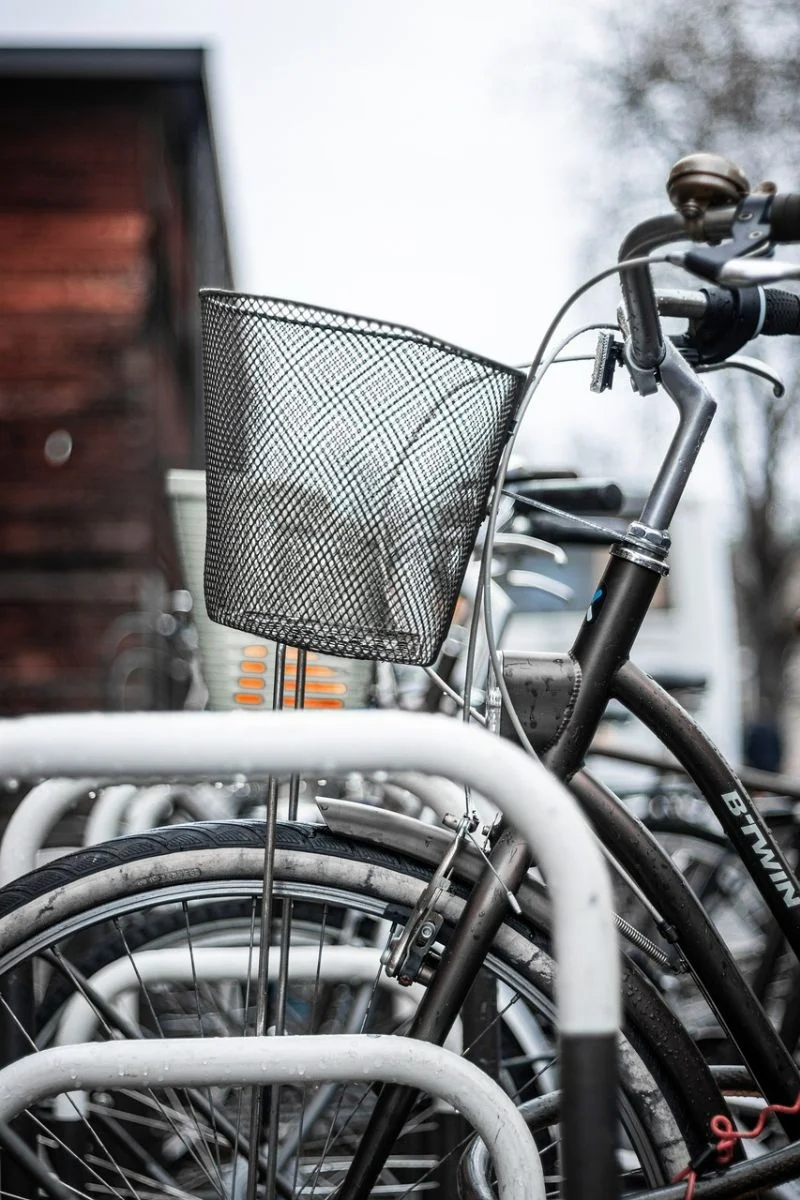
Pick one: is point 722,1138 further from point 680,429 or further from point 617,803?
point 680,429

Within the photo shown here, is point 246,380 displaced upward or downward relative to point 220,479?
upward

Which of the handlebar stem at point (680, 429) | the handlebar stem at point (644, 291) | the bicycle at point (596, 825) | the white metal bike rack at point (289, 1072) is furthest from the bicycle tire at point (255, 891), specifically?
the handlebar stem at point (644, 291)

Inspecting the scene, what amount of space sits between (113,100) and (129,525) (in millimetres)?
3571

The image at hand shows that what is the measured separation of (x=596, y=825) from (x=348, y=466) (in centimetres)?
60

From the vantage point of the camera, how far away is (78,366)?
9.13m

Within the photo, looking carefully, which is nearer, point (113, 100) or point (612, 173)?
point (113, 100)

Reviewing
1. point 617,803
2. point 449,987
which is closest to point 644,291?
point 617,803

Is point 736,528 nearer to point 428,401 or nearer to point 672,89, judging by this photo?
point 672,89

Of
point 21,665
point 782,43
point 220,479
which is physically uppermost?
point 782,43

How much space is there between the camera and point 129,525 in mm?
8945

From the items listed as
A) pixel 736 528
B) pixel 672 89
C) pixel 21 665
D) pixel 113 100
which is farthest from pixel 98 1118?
pixel 736 528

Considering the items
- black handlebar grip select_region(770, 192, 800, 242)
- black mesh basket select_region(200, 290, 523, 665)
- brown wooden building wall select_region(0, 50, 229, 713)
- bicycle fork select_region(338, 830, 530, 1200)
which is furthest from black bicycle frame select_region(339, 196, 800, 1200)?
brown wooden building wall select_region(0, 50, 229, 713)

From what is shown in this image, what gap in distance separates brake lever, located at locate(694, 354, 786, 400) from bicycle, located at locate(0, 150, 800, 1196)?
94 mm

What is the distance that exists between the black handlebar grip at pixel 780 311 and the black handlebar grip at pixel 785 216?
14.0 inches
